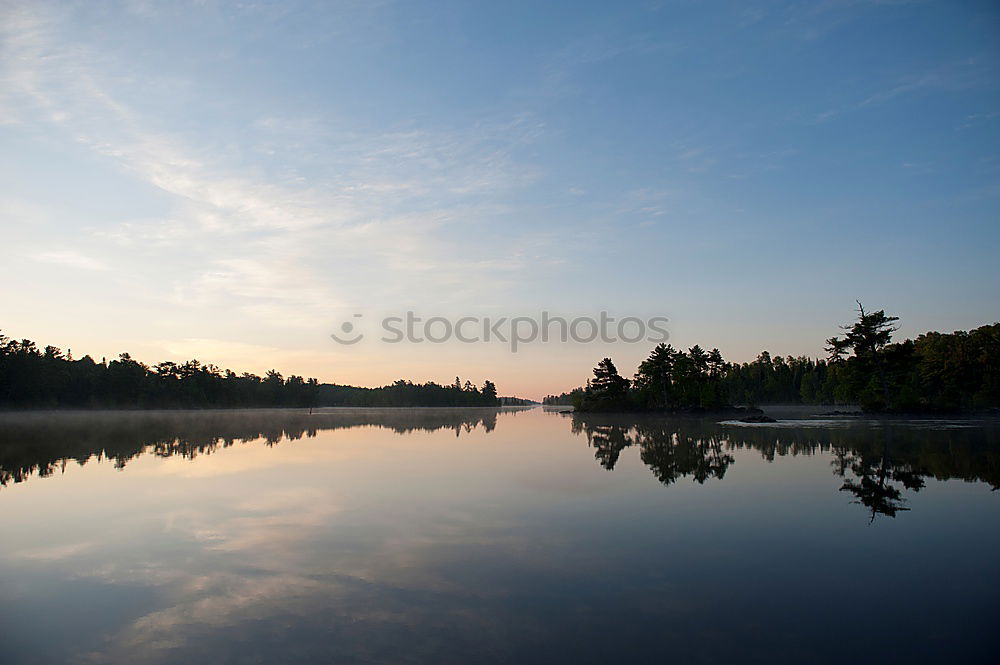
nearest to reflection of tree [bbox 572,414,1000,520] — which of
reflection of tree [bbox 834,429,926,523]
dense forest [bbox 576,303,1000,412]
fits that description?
reflection of tree [bbox 834,429,926,523]

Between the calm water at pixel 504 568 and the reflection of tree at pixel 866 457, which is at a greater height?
the calm water at pixel 504 568

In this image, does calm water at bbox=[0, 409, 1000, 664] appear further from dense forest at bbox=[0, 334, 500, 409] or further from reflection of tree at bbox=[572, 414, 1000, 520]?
dense forest at bbox=[0, 334, 500, 409]

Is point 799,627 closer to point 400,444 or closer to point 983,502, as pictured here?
point 983,502

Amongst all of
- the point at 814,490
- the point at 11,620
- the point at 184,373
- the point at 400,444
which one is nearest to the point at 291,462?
the point at 400,444

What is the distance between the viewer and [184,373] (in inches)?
5960

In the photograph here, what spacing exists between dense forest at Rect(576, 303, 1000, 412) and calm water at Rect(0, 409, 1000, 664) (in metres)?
57.3

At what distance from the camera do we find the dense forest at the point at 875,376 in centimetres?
Result: 6931

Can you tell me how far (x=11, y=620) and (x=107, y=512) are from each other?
8.23m

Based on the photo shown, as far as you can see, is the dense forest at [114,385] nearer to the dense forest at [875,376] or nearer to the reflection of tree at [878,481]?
the dense forest at [875,376]

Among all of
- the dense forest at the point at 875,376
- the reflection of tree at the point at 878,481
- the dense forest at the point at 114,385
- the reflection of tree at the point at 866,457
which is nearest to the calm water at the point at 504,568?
the reflection of tree at the point at 878,481

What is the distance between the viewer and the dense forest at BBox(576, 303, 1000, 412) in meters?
69.3

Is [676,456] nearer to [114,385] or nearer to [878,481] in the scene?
[878,481]

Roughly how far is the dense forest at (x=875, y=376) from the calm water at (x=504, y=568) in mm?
57332

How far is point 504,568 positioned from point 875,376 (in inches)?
2999
